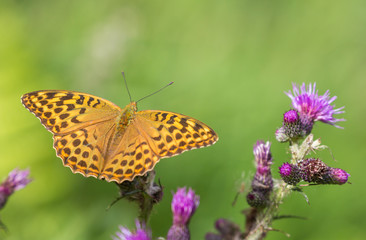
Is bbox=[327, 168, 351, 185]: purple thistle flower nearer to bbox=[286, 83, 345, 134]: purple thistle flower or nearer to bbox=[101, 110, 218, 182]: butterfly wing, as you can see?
bbox=[286, 83, 345, 134]: purple thistle flower

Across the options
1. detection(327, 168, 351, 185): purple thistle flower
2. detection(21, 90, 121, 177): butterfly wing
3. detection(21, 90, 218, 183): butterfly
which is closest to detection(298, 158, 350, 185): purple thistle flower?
detection(327, 168, 351, 185): purple thistle flower

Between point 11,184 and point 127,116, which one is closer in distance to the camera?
point 11,184

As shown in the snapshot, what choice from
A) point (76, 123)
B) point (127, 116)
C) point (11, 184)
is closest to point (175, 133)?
point (127, 116)

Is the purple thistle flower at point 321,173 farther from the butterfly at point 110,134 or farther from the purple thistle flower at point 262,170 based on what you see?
the butterfly at point 110,134

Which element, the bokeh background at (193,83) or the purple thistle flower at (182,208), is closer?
the purple thistle flower at (182,208)

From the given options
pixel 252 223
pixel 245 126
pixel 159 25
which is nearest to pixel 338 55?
pixel 245 126

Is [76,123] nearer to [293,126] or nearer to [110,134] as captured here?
[110,134]

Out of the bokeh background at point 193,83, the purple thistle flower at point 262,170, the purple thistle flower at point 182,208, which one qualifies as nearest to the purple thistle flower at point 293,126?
the purple thistle flower at point 262,170

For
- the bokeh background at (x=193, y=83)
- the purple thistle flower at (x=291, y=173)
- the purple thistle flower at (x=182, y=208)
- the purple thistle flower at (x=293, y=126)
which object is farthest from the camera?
the bokeh background at (x=193, y=83)
